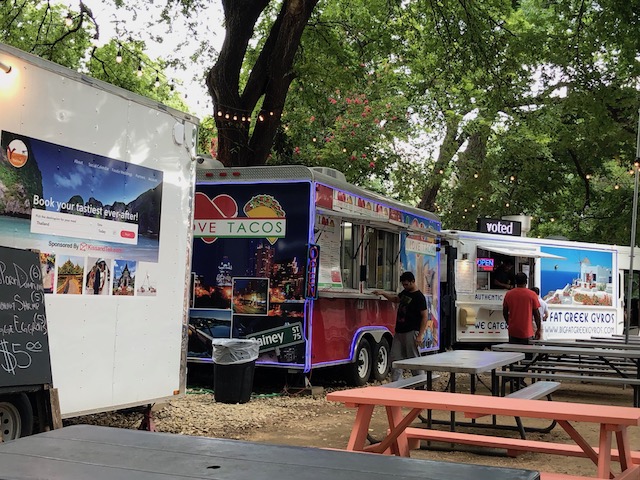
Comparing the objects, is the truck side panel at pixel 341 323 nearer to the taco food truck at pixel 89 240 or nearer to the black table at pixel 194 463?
the taco food truck at pixel 89 240

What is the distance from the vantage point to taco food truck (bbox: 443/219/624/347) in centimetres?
1738

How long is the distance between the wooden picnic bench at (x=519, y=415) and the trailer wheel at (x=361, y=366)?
5.20 metres

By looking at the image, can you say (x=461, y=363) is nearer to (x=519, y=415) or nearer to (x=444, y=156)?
(x=519, y=415)

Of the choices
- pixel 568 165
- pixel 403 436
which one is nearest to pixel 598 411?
pixel 403 436

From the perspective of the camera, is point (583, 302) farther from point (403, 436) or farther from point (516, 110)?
point (403, 436)

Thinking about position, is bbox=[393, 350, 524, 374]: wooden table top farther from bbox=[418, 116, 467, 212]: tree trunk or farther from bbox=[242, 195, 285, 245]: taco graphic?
bbox=[418, 116, 467, 212]: tree trunk

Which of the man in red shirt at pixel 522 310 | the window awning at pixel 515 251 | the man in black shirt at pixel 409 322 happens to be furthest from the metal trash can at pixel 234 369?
the window awning at pixel 515 251

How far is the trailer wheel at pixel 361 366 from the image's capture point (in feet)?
38.2

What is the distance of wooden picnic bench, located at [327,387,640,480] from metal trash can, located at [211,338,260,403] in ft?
12.0

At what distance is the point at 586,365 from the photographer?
11367 mm

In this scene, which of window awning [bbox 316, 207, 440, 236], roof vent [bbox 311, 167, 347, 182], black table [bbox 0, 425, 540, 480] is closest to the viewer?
black table [bbox 0, 425, 540, 480]

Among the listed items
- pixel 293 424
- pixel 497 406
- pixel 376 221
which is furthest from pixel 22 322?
pixel 376 221

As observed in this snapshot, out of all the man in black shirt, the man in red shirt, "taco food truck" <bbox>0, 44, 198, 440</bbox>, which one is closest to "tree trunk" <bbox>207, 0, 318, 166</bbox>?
the man in black shirt

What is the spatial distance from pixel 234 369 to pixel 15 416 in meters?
4.29
